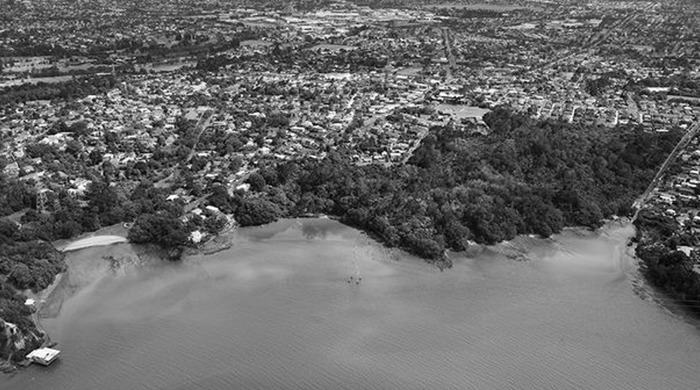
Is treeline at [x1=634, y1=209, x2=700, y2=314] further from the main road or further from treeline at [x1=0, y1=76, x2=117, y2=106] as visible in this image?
treeline at [x1=0, y1=76, x2=117, y2=106]

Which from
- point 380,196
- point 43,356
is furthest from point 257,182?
point 43,356

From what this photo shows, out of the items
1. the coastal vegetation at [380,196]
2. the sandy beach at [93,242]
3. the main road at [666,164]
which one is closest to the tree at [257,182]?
the coastal vegetation at [380,196]

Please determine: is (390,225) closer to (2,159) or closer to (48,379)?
(48,379)

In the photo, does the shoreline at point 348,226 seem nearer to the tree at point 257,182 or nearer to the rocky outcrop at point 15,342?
the rocky outcrop at point 15,342

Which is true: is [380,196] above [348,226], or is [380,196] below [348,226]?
above

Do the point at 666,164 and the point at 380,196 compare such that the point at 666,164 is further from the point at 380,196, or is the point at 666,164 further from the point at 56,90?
the point at 56,90

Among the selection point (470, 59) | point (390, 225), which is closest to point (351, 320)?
point (390, 225)
